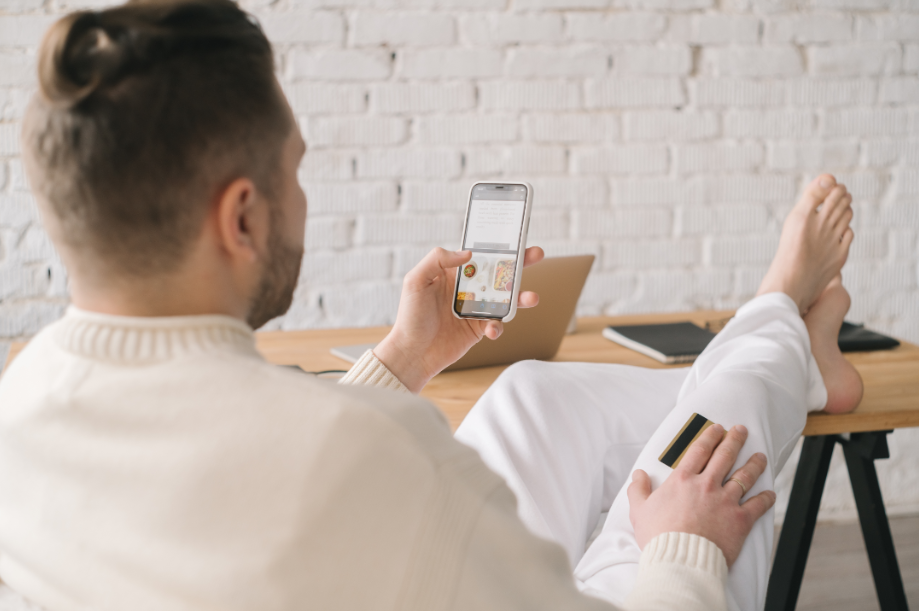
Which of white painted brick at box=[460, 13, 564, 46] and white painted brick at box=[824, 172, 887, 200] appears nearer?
white painted brick at box=[460, 13, 564, 46]

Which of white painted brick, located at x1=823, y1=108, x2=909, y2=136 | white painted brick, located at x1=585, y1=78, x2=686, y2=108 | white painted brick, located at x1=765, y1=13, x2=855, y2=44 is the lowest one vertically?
white painted brick, located at x1=823, y1=108, x2=909, y2=136

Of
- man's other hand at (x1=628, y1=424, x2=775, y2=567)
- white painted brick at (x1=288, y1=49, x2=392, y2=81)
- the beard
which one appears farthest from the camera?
white painted brick at (x1=288, y1=49, x2=392, y2=81)

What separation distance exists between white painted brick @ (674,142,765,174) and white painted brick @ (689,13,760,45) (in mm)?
257

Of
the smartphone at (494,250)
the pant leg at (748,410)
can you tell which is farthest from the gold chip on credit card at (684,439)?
the smartphone at (494,250)

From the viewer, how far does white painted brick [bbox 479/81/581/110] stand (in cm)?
177

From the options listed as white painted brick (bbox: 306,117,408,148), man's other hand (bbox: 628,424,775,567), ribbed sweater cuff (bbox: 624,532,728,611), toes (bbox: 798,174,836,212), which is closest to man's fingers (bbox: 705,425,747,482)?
man's other hand (bbox: 628,424,775,567)

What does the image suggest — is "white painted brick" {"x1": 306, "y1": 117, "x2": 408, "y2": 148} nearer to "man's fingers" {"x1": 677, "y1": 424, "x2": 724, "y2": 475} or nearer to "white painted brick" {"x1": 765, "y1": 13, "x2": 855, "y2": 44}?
"white painted brick" {"x1": 765, "y1": 13, "x2": 855, "y2": 44}

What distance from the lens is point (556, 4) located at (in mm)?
1768

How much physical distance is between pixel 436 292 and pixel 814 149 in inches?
55.4

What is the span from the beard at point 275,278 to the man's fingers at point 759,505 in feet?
1.69

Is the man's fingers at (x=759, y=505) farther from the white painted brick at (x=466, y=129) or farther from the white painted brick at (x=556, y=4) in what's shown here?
the white painted brick at (x=556, y=4)

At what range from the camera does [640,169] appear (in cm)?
187

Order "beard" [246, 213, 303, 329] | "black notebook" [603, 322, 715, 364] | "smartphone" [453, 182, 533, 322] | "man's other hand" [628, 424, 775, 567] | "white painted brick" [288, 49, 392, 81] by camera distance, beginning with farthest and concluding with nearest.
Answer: "white painted brick" [288, 49, 392, 81], "black notebook" [603, 322, 715, 364], "smartphone" [453, 182, 533, 322], "man's other hand" [628, 424, 775, 567], "beard" [246, 213, 303, 329]

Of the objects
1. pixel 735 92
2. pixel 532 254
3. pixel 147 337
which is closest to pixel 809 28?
pixel 735 92
